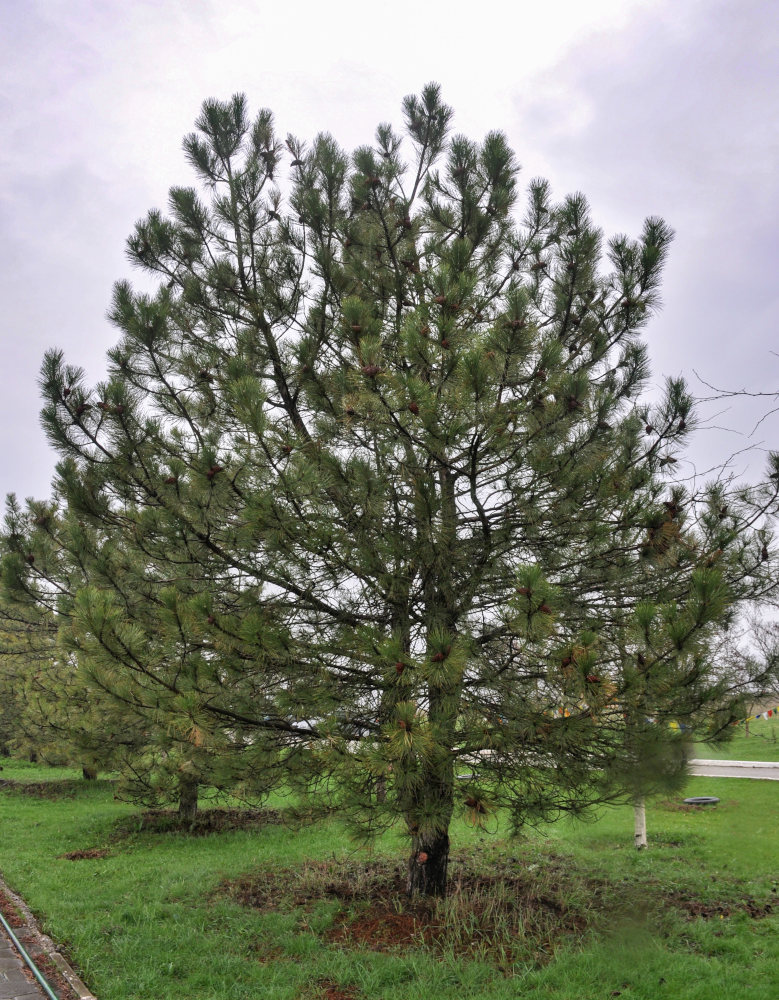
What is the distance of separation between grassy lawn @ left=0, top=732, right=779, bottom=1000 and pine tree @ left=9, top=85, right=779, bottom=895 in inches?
29.0

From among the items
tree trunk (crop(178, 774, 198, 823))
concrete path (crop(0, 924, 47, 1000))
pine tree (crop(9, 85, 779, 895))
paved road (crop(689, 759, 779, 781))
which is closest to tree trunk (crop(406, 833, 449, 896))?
pine tree (crop(9, 85, 779, 895))

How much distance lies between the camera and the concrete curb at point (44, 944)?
13.7 feet

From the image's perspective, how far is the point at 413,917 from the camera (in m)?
5.26

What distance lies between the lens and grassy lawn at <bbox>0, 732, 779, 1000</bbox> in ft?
Answer: 13.8

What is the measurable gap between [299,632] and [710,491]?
134 inches

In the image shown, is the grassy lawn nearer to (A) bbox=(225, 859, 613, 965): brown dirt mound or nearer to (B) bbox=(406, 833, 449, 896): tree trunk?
(A) bbox=(225, 859, 613, 965): brown dirt mound

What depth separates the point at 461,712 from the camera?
484 cm

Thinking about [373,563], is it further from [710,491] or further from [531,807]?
[710,491]

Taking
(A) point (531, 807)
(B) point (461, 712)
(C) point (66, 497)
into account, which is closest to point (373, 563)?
(B) point (461, 712)

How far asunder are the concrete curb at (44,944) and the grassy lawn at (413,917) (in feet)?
0.31

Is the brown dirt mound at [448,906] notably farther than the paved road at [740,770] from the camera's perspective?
No

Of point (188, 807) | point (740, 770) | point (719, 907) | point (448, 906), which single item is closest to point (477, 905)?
point (448, 906)

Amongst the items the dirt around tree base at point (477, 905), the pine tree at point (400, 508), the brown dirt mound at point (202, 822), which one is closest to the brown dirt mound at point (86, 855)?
the brown dirt mound at point (202, 822)

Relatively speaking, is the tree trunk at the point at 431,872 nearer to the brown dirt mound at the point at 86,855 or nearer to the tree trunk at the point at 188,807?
the brown dirt mound at the point at 86,855
